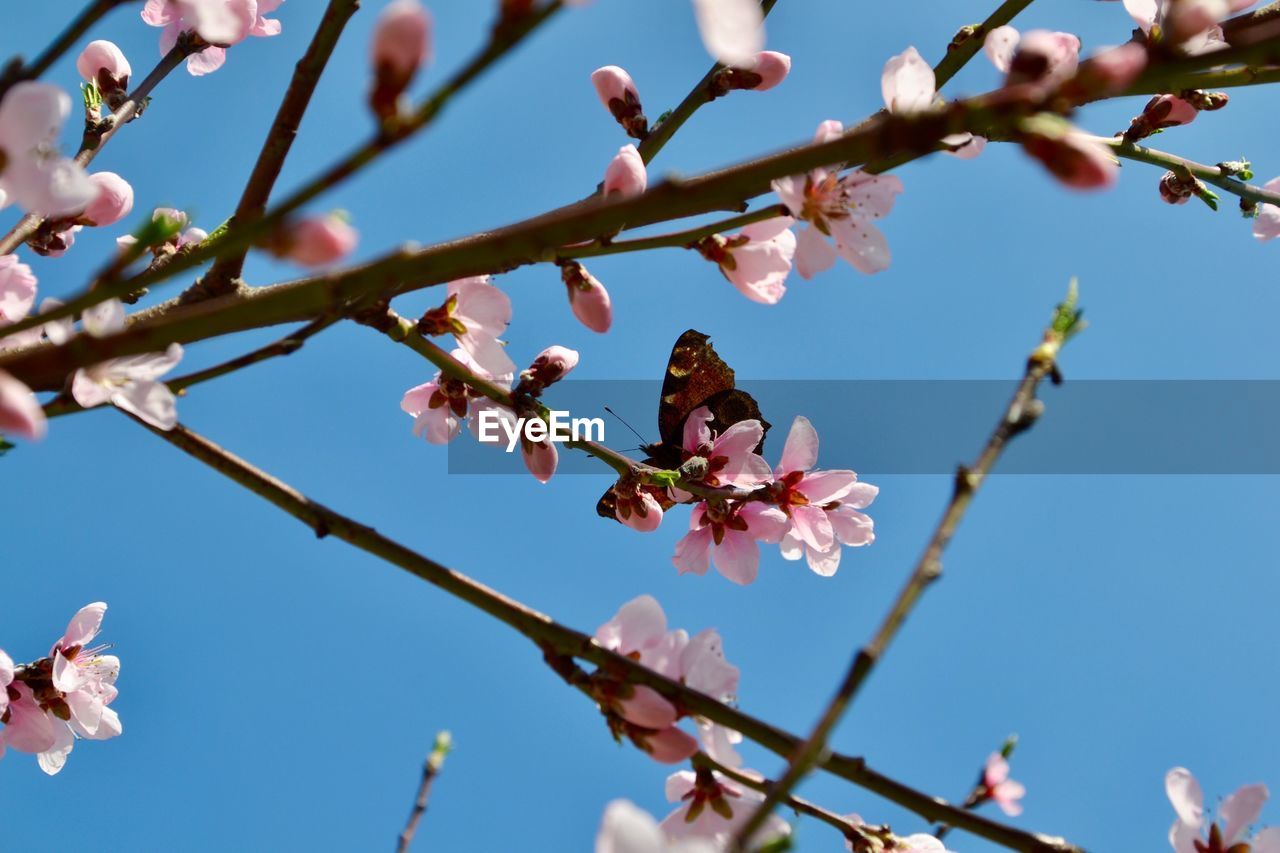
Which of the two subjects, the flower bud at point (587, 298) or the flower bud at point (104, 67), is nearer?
the flower bud at point (587, 298)

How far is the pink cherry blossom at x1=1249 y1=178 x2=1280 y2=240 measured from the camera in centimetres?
296

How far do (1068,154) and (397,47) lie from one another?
70 centimetres

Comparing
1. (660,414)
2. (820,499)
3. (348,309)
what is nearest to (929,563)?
(348,309)

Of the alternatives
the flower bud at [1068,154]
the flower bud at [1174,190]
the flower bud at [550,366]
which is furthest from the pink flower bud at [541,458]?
the flower bud at [1174,190]

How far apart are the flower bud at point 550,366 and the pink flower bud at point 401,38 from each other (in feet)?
4.47

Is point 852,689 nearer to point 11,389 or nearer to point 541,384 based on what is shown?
point 11,389

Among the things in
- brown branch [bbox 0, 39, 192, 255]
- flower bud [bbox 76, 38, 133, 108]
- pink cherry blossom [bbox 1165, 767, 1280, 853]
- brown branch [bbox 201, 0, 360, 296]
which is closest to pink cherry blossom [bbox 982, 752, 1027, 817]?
pink cherry blossom [bbox 1165, 767, 1280, 853]

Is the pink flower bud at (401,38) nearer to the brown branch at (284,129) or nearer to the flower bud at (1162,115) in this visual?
the brown branch at (284,129)

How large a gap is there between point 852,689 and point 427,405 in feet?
5.75

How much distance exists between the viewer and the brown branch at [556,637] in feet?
3.99

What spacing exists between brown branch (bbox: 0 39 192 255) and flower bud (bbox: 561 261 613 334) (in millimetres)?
1225

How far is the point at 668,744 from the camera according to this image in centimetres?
133

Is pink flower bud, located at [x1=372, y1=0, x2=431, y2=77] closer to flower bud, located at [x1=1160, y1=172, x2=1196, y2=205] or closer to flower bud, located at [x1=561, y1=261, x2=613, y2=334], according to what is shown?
flower bud, located at [x1=561, y1=261, x2=613, y2=334]

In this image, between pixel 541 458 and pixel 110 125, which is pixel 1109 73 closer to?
pixel 541 458
